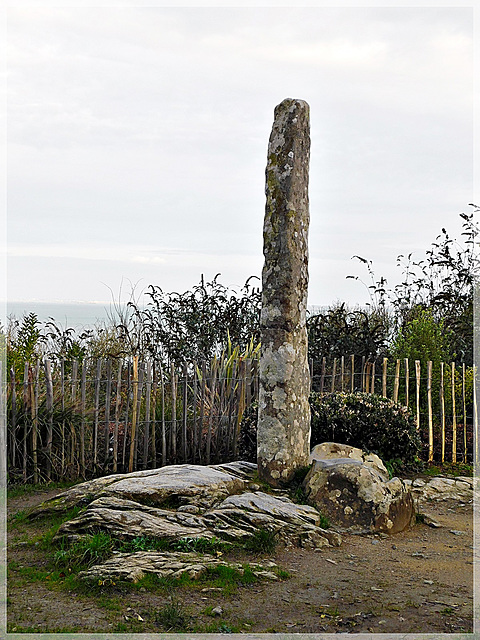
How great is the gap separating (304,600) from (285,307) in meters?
3.11

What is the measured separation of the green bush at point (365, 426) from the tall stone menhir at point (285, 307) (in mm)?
1292

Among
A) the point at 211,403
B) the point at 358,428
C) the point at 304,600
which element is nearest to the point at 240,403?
the point at 211,403

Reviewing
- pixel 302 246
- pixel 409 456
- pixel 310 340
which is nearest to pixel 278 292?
pixel 302 246

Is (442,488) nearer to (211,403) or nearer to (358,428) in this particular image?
(358,428)

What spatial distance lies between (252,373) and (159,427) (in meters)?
1.62

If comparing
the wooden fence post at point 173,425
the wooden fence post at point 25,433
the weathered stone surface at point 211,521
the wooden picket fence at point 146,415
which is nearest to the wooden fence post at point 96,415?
the wooden picket fence at point 146,415

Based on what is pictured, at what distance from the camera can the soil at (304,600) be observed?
4.00m

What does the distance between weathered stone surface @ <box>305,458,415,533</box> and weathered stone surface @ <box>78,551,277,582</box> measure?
1.26m

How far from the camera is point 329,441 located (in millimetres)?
8195

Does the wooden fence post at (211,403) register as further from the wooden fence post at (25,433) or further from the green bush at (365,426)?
the wooden fence post at (25,433)

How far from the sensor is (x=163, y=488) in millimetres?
5957

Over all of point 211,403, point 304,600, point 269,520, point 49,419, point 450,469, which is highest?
point 211,403

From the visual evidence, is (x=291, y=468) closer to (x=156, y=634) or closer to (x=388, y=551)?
(x=388, y=551)

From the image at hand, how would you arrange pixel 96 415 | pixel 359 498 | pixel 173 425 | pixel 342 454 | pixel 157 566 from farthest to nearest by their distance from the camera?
pixel 173 425 → pixel 96 415 → pixel 342 454 → pixel 359 498 → pixel 157 566
